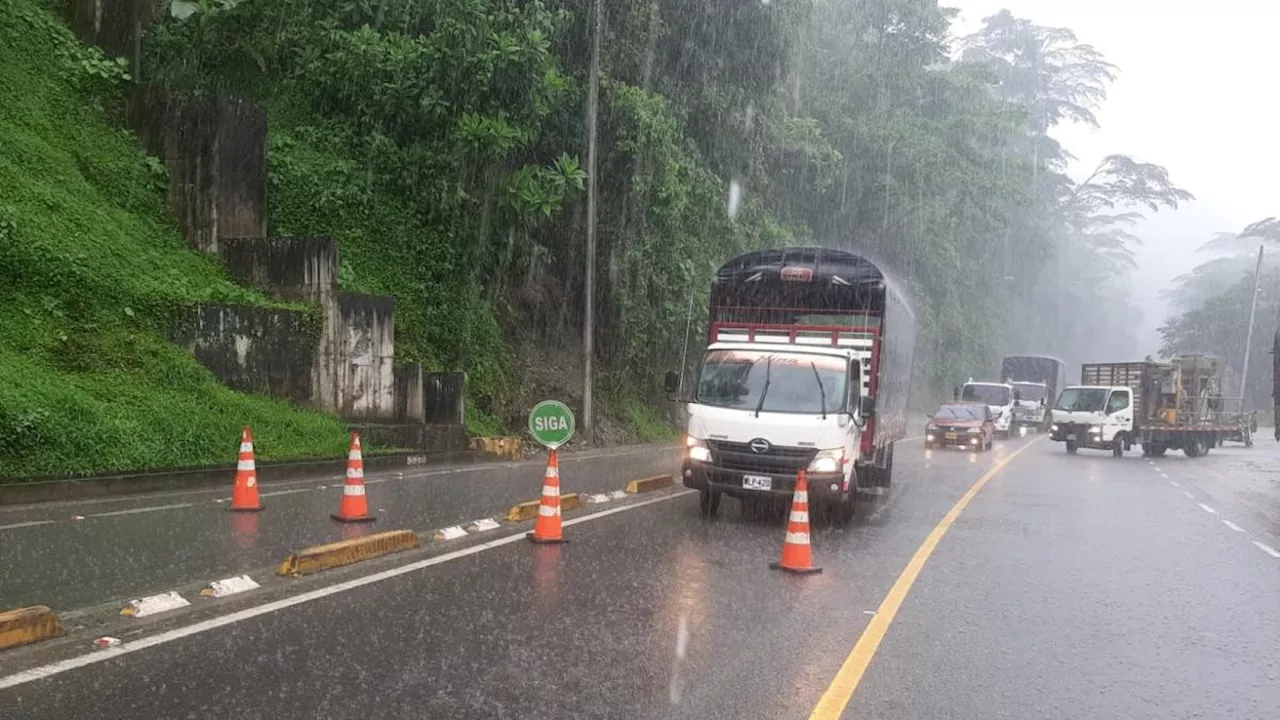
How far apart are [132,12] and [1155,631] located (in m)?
21.0

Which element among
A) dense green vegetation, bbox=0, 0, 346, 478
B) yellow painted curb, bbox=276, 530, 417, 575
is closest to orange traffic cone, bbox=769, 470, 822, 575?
yellow painted curb, bbox=276, 530, 417, 575

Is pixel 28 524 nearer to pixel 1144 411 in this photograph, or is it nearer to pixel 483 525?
pixel 483 525

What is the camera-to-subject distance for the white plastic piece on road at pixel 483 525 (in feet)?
34.0

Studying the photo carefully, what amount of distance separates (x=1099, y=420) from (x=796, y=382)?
2171cm

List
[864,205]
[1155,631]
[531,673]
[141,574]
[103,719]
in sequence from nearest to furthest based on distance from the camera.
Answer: [103,719]
[531,673]
[1155,631]
[141,574]
[864,205]

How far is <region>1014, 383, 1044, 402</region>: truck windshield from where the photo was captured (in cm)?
4434

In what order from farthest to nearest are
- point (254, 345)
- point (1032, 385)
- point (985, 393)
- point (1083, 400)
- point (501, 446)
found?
point (1032, 385)
point (985, 393)
point (1083, 400)
point (501, 446)
point (254, 345)

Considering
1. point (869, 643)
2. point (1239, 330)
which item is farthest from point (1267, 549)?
point (1239, 330)

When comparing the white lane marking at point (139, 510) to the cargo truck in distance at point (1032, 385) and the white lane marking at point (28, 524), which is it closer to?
the white lane marking at point (28, 524)

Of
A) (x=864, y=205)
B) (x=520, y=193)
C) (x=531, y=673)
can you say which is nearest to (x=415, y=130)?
(x=520, y=193)

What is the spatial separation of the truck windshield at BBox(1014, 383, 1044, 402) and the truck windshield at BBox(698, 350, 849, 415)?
35329 millimetres

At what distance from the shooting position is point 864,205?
138ft

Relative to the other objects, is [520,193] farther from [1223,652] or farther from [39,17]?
[1223,652]

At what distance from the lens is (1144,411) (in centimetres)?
3155
